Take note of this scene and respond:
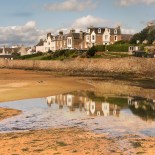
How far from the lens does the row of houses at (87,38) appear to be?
254ft

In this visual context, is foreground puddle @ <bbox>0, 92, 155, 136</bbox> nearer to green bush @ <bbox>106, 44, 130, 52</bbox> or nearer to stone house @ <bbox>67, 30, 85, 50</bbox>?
green bush @ <bbox>106, 44, 130, 52</bbox>

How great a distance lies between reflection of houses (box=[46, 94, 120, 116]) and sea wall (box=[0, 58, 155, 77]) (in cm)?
1690

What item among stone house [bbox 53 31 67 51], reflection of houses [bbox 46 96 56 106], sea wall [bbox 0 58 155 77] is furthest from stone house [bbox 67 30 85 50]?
reflection of houses [bbox 46 96 56 106]

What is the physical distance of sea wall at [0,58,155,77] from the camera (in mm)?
41406

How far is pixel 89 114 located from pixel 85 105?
3228 millimetres

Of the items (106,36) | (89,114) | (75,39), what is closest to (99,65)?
Answer: (106,36)

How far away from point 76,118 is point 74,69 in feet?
124

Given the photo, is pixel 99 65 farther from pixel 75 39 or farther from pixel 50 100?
pixel 75 39

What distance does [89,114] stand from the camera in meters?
18.1

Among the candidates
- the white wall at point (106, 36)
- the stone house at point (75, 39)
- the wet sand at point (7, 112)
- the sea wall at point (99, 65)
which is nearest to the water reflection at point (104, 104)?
the wet sand at point (7, 112)

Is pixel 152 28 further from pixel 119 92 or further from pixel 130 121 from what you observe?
pixel 130 121

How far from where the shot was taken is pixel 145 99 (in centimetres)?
2342

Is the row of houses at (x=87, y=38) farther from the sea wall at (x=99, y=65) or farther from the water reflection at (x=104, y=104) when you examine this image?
the water reflection at (x=104, y=104)

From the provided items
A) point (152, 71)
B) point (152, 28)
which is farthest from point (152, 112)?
point (152, 28)
